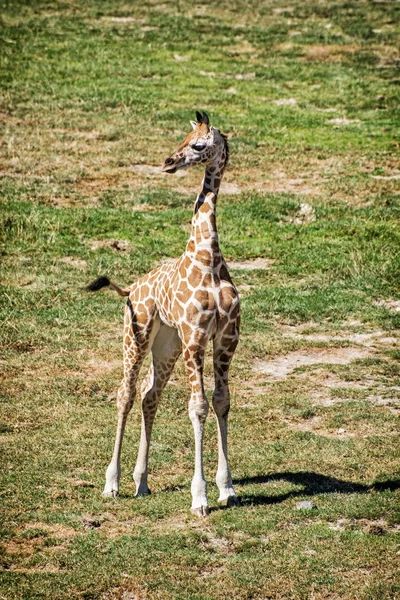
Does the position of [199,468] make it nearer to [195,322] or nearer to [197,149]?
[195,322]

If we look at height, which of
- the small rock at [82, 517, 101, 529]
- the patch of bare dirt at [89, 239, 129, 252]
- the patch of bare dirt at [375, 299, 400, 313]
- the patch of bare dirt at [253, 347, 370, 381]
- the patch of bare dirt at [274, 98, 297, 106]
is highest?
the patch of bare dirt at [274, 98, 297, 106]

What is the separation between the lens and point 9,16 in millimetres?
37312

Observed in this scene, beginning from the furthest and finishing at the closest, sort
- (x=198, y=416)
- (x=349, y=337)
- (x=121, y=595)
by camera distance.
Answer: (x=349, y=337), (x=198, y=416), (x=121, y=595)

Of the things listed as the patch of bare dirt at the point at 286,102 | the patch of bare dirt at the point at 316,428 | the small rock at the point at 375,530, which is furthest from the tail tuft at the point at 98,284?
the patch of bare dirt at the point at 286,102

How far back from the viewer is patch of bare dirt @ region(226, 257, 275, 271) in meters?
19.2

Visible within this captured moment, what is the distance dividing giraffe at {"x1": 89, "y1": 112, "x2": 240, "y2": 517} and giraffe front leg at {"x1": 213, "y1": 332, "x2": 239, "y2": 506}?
0.4 inches

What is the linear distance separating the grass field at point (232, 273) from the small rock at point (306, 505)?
0.05 meters

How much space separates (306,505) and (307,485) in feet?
2.46

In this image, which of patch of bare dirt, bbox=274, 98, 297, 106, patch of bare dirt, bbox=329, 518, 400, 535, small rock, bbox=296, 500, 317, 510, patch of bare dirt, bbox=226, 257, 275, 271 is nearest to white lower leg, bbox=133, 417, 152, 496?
small rock, bbox=296, 500, 317, 510

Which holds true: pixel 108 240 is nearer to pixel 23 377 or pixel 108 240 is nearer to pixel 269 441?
pixel 23 377

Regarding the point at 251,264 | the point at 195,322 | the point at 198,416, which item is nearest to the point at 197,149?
the point at 195,322

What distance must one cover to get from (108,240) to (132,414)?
741 cm

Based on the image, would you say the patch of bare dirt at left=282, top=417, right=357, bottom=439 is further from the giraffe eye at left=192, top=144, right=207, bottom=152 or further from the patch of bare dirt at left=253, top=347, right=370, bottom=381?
the giraffe eye at left=192, top=144, right=207, bottom=152

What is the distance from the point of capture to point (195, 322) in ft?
32.9
